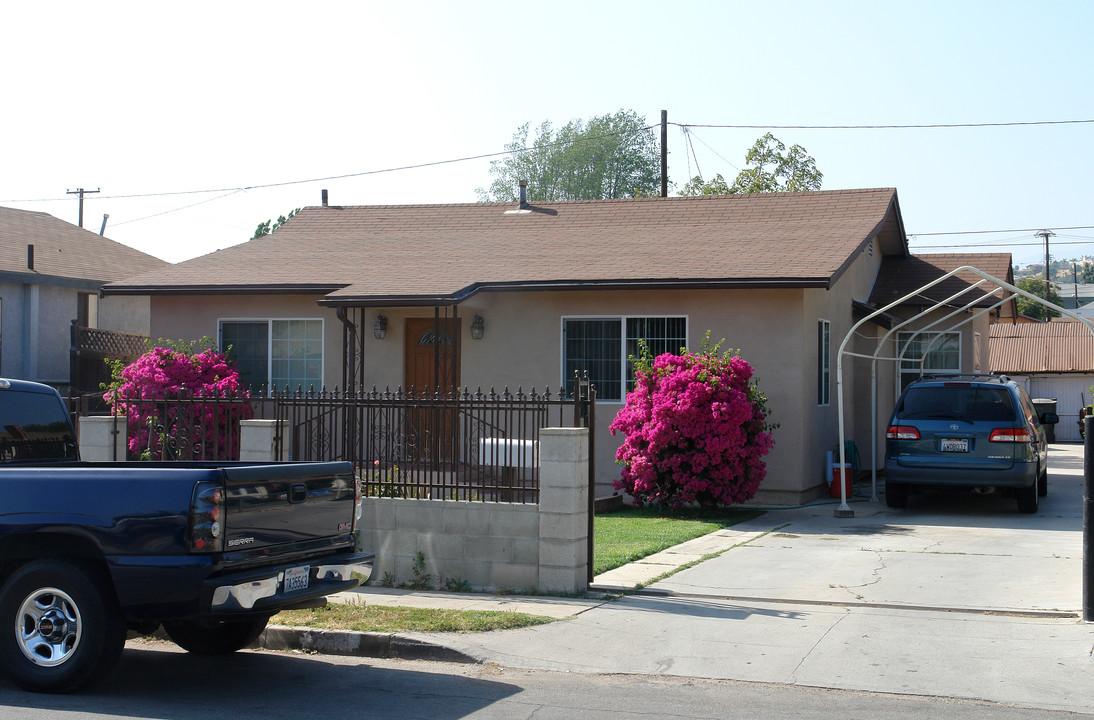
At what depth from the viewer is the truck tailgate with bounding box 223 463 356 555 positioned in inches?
253

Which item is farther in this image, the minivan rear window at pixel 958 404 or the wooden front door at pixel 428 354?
the wooden front door at pixel 428 354

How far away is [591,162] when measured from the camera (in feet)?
182

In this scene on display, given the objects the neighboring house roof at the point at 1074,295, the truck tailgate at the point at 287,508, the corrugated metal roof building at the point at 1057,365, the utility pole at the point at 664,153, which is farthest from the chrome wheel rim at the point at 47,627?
the neighboring house roof at the point at 1074,295

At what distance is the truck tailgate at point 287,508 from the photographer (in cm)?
643

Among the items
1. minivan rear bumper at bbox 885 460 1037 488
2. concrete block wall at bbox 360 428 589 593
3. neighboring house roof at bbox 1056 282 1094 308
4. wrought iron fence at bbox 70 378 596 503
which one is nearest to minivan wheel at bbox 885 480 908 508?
minivan rear bumper at bbox 885 460 1037 488

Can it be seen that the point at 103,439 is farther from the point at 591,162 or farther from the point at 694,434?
the point at 591,162

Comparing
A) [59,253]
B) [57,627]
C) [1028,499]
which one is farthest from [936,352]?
[59,253]

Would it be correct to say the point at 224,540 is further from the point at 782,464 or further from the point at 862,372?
the point at 862,372

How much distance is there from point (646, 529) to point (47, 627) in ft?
25.8

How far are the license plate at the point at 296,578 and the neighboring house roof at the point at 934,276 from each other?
15084mm

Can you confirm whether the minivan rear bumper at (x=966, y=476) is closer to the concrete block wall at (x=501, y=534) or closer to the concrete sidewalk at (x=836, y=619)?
the concrete sidewalk at (x=836, y=619)

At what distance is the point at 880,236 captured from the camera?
2098 cm

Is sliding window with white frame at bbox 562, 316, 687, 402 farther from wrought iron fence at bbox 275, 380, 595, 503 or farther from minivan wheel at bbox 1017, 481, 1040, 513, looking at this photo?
wrought iron fence at bbox 275, 380, 595, 503

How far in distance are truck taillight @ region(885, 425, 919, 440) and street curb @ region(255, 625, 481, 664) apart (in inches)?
341
